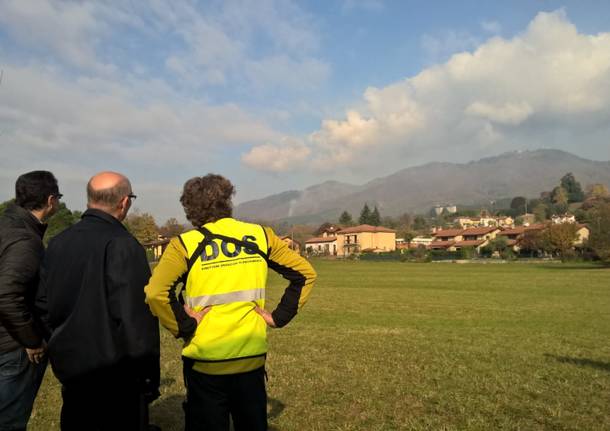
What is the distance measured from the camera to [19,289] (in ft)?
11.5

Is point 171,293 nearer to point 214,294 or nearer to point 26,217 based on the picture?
point 214,294

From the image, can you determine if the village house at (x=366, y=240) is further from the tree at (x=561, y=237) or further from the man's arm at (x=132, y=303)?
the man's arm at (x=132, y=303)

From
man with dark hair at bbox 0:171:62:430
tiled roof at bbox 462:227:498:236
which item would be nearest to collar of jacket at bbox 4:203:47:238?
Result: man with dark hair at bbox 0:171:62:430

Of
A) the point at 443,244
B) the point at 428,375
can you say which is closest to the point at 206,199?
the point at 428,375

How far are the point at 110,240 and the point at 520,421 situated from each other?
16.9ft

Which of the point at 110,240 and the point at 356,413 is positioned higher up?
the point at 110,240

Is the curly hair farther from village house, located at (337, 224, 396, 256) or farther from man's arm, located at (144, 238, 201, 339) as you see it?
village house, located at (337, 224, 396, 256)

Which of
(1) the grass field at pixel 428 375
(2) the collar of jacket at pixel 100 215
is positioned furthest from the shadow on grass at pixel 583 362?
(2) the collar of jacket at pixel 100 215

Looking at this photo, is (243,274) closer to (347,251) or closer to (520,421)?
(520,421)

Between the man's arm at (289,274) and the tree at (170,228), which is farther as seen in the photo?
the tree at (170,228)

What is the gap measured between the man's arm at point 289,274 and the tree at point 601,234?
63288 millimetres

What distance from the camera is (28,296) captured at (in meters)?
3.62

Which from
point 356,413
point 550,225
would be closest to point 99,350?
point 356,413

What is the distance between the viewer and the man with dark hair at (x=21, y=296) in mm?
3500
